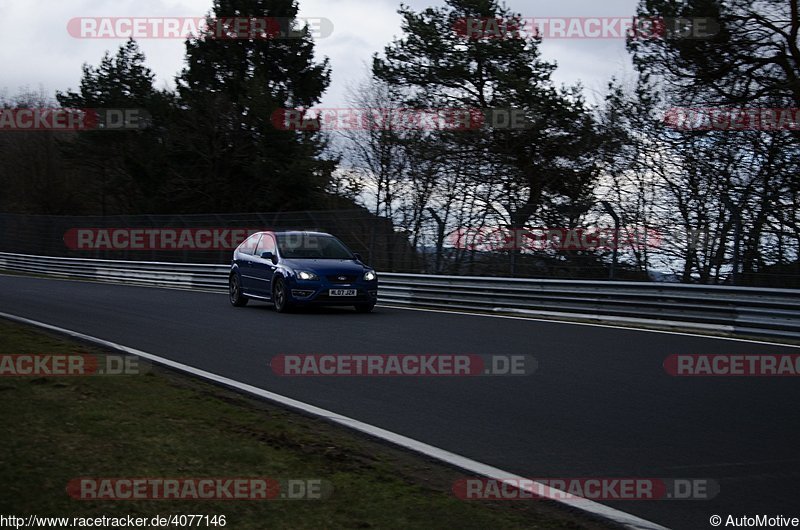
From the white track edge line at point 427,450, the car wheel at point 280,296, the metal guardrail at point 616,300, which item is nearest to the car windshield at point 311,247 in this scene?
the car wheel at point 280,296

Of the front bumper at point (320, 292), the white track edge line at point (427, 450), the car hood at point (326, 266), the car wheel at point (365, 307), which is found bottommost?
the white track edge line at point (427, 450)

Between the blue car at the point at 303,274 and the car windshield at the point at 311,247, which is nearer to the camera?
the blue car at the point at 303,274

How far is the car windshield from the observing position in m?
17.4

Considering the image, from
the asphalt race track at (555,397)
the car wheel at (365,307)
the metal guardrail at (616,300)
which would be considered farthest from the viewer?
the car wheel at (365,307)

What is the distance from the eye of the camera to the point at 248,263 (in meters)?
18.6

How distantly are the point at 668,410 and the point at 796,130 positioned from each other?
16.0m

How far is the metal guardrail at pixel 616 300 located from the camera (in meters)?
12.2

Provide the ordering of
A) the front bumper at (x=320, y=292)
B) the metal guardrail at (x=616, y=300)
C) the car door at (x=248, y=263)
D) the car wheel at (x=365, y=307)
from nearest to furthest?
the metal guardrail at (x=616, y=300) → the front bumper at (x=320, y=292) → the car wheel at (x=365, y=307) → the car door at (x=248, y=263)

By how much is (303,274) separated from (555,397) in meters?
9.13

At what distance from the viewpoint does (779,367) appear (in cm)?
961

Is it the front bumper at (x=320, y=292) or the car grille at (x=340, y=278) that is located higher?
the car grille at (x=340, y=278)

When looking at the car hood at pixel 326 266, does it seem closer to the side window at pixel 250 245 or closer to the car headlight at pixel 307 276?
the car headlight at pixel 307 276

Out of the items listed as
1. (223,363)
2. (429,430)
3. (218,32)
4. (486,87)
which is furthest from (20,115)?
(429,430)

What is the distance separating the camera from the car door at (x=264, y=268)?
17406mm
